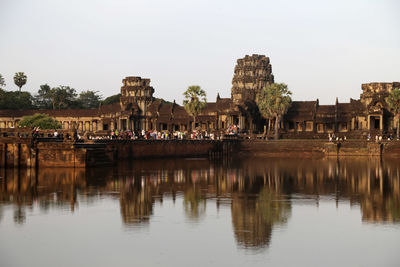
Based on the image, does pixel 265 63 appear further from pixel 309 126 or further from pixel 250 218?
pixel 250 218

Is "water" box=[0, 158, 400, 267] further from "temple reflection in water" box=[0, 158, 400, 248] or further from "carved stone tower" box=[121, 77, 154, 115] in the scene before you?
"carved stone tower" box=[121, 77, 154, 115]

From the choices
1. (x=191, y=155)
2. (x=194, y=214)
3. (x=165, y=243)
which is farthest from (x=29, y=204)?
(x=191, y=155)

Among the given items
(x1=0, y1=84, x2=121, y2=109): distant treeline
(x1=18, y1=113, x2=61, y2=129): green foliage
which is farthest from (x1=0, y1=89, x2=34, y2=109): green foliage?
(x1=18, y1=113, x2=61, y2=129): green foliage

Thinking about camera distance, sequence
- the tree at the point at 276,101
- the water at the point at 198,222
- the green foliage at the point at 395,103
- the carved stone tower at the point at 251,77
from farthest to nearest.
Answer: the carved stone tower at the point at 251,77
the tree at the point at 276,101
the green foliage at the point at 395,103
the water at the point at 198,222

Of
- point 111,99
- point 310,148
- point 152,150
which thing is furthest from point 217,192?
point 111,99

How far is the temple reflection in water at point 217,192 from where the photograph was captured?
958 inches

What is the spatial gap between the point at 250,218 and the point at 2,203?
12.8m

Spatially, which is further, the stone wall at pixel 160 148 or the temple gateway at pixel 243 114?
the temple gateway at pixel 243 114

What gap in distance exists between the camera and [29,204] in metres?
28.0

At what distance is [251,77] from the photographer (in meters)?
112

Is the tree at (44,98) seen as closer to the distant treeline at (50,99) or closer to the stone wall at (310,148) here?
the distant treeline at (50,99)

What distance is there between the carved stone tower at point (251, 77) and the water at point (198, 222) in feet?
236

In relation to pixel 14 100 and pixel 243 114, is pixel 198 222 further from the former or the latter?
pixel 14 100

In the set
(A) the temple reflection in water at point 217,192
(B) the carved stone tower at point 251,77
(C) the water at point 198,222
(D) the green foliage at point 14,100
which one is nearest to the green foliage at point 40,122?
(D) the green foliage at point 14,100
